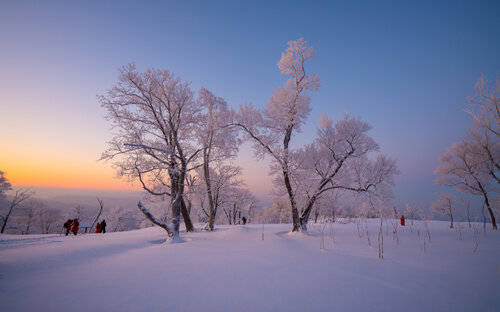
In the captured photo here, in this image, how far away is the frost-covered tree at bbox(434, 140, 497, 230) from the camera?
1599 centimetres

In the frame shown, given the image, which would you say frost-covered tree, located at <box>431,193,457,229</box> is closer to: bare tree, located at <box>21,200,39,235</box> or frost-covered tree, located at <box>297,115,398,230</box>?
frost-covered tree, located at <box>297,115,398,230</box>

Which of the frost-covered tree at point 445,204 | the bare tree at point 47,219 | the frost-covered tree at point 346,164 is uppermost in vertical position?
the frost-covered tree at point 346,164

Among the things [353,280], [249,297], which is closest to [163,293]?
[249,297]

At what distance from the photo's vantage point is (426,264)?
17.0 feet

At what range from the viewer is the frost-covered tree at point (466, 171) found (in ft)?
52.5

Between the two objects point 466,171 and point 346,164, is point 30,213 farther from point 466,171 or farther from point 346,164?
point 466,171

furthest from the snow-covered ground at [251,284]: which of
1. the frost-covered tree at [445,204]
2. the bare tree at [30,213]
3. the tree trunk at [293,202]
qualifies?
the bare tree at [30,213]

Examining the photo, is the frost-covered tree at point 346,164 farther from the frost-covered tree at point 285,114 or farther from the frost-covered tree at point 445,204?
the frost-covered tree at point 445,204

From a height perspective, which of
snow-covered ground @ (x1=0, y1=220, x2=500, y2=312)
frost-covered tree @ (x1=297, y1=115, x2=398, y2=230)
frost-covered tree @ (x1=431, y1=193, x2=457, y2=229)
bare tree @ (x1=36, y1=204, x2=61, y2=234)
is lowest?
bare tree @ (x1=36, y1=204, x2=61, y2=234)

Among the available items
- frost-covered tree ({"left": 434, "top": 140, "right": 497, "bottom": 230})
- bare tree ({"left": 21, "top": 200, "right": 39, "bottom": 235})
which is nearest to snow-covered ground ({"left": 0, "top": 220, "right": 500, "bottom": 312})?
frost-covered tree ({"left": 434, "top": 140, "right": 497, "bottom": 230})

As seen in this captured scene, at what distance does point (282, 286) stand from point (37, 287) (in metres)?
4.62

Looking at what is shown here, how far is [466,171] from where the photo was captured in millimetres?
16828

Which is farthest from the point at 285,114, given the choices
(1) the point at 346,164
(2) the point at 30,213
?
(2) the point at 30,213

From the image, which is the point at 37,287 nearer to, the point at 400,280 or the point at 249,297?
the point at 249,297
